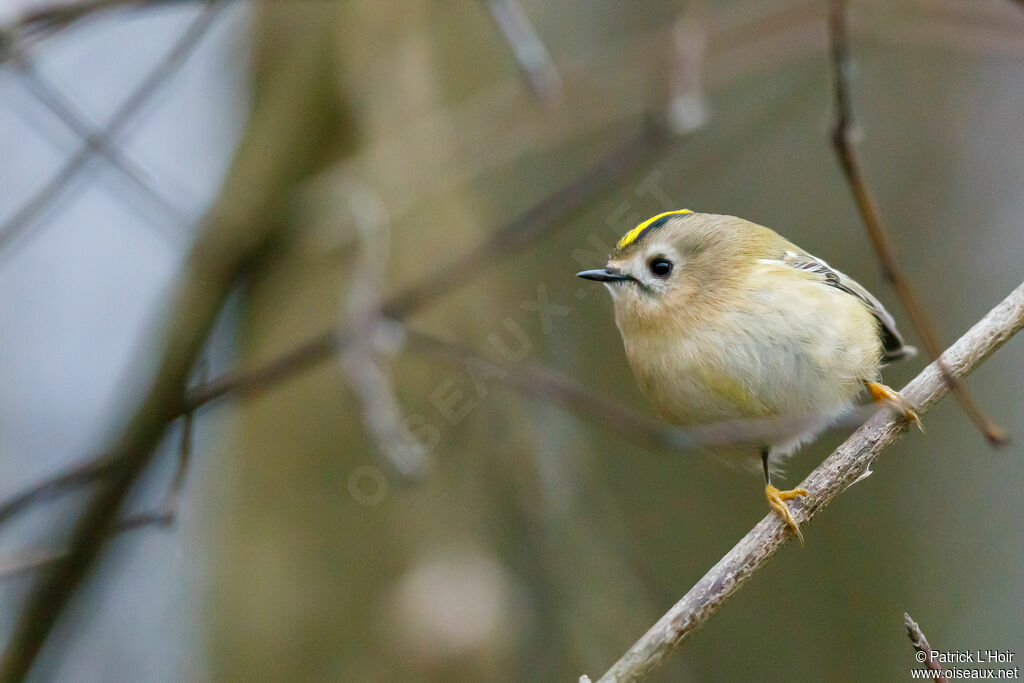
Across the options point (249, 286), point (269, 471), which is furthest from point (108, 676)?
point (249, 286)

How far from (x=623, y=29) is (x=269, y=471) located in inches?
115

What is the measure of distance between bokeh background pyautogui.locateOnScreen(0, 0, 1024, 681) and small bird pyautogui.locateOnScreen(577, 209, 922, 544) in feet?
1.12

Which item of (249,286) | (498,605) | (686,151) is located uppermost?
(249,286)

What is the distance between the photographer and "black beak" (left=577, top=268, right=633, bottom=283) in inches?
61.0

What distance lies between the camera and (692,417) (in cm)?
155

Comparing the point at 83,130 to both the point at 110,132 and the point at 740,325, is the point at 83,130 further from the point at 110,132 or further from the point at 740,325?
the point at 740,325

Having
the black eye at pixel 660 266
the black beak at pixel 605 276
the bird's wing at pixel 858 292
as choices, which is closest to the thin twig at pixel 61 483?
the black beak at pixel 605 276

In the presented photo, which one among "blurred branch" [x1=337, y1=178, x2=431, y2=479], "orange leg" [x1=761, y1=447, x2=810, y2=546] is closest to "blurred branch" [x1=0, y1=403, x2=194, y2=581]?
"blurred branch" [x1=337, y1=178, x2=431, y2=479]

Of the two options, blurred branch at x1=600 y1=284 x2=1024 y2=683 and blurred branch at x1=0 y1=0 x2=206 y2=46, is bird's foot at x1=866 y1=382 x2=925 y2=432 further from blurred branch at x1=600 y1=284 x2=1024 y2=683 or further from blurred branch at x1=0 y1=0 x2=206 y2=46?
blurred branch at x1=0 y1=0 x2=206 y2=46

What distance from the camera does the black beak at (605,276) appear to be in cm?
155

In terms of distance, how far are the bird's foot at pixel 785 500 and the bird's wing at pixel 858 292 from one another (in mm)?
307

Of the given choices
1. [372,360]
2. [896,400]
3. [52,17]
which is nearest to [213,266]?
[372,360]

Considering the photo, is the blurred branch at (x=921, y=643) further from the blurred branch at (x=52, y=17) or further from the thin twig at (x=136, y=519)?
the blurred branch at (x=52, y=17)

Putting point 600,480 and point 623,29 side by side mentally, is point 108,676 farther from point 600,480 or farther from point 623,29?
point 623,29
